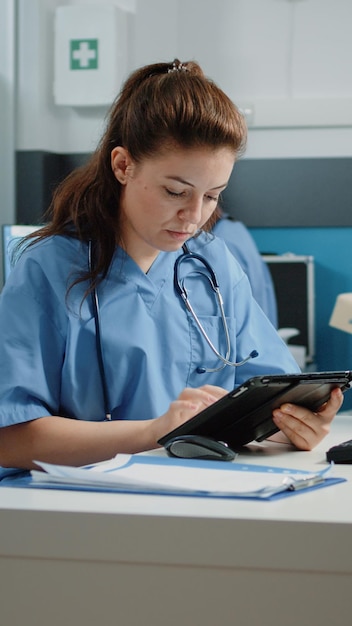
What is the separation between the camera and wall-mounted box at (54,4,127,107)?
4.29 meters

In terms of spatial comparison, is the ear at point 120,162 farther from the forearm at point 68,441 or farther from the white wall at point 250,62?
the white wall at point 250,62

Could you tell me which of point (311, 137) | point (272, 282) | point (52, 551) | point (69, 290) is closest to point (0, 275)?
point (272, 282)

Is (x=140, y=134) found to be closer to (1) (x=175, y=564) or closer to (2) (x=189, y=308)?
(2) (x=189, y=308)

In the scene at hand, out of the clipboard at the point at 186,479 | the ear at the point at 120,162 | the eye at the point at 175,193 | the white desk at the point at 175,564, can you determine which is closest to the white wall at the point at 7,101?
the ear at the point at 120,162

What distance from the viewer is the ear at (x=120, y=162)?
1529 mm

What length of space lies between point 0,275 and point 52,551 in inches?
131

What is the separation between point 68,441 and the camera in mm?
1362

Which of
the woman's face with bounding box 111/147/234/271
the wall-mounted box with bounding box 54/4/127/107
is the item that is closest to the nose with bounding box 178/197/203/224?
the woman's face with bounding box 111/147/234/271

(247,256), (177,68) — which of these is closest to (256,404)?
(177,68)

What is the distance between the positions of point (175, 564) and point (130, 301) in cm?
73

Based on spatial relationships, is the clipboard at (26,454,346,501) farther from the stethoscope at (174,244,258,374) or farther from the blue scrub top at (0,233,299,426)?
the stethoscope at (174,244,258,374)

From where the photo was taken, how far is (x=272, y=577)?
83cm

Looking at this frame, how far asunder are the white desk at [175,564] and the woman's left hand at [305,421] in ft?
1.31

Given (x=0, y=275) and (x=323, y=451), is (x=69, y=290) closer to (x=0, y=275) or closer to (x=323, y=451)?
(x=323, y=451)
